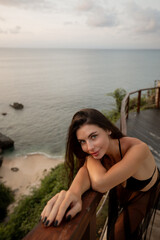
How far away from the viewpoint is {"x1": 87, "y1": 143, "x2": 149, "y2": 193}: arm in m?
1.03

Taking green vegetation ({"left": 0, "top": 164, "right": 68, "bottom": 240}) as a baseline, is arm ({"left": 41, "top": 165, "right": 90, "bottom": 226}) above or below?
above

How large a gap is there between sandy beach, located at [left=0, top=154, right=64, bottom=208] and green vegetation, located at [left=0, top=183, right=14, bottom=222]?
353 mm

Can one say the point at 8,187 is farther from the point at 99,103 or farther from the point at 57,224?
the point at 99,103

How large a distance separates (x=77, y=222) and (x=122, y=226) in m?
0.99

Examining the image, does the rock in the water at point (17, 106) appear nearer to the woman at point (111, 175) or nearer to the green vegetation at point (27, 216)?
the green vegetation at point (27, 216)

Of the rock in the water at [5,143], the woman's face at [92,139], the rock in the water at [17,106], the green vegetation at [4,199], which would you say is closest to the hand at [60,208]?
the woman's face at [92,139]

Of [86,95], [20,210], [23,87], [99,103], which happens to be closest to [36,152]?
[20,210]

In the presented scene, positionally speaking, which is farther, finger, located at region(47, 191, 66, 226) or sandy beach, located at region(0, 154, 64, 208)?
sandy beach, located at region(0, 154, 64, 208)

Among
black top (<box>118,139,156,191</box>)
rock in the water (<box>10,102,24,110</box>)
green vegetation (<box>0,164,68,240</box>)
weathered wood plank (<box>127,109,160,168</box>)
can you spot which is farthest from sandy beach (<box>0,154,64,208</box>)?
rock in the water (<box>10,102,24,110</box>)

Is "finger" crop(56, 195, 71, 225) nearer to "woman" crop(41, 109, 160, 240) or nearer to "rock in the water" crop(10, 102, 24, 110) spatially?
"woman" crop(41, 109, 160, 240)

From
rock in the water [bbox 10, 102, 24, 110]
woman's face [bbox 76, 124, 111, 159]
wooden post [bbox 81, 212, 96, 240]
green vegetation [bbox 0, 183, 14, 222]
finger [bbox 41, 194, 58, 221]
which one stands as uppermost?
woman's face [bbox 76, 124, 111, 159]

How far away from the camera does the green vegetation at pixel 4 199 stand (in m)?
9.62

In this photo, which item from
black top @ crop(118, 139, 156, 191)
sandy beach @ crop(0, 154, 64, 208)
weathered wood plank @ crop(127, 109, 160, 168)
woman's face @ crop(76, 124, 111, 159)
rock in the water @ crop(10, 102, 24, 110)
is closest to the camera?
woman's face @ crop(76, 124, 111, 159)

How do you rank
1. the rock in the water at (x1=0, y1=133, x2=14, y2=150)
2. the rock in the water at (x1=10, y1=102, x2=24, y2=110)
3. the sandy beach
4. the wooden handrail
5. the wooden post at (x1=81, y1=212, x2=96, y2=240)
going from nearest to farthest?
the wooden handrail < the wooden post at (x1=81, y1=212, x2=96, y2=240) < the sandy beach < the rock in the water at (x1=0, y1=133, x2=14, y2=150) < the rock in the water at (x1=10, y1=102, x2=24, y2=110)
